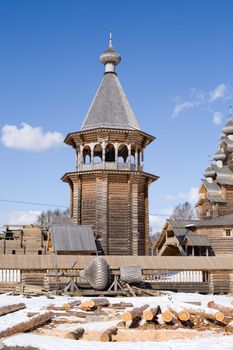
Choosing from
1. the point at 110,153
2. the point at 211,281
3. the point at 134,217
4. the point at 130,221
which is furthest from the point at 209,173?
the point at 211,281

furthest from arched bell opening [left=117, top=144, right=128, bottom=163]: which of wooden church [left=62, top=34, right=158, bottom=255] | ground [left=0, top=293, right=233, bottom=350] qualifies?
ground [left=0, top=293, right=233, bottom=350]

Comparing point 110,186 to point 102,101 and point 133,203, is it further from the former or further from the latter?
point 102,101

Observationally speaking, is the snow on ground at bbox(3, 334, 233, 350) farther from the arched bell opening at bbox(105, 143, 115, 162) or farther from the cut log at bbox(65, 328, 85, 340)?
the arched bell opening at bbox(105, 143, 115, 162)

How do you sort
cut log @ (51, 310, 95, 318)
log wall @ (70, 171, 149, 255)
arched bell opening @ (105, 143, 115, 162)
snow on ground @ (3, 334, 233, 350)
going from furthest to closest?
arched bell opening @ (105, 143, 115, 162) → log wall @ (70, 171, 149, 255) → cut log @ (51, 310, 95, 318) → snow on ground @ (3, 334, 233, 350)

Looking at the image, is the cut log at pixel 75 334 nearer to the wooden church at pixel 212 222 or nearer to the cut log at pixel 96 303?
the cut log at pixel 96 303

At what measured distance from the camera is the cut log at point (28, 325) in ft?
39.6

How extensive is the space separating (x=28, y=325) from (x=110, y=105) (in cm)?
2506

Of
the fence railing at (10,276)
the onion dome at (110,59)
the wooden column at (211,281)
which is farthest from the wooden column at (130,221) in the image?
the onion dome at (110,59)

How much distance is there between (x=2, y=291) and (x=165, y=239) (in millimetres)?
20162

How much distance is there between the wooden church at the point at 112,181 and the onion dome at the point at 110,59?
338 cm

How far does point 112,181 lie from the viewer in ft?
112

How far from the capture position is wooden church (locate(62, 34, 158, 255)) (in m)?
33.5

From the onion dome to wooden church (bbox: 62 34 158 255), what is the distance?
3.38 meters

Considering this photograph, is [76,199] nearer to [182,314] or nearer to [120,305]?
[120,305]
